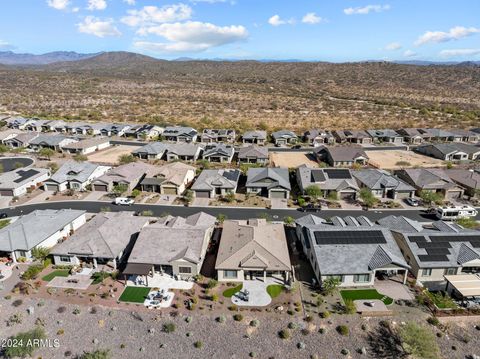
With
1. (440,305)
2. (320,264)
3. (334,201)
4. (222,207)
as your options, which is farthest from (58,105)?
(440,305)

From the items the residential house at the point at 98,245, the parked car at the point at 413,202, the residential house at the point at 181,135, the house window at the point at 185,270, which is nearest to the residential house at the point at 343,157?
the parked car at the point at 413,202

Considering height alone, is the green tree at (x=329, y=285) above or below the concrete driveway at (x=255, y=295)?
above

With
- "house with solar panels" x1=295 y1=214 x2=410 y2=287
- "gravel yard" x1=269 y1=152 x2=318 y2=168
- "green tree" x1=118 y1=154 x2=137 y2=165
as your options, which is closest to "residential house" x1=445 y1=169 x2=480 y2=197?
"gravel yard" x1=269 y1=152 x2=318 y2=168

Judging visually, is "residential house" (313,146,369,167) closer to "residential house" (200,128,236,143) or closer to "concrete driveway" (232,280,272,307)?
"residential house" (200,128,236,143)

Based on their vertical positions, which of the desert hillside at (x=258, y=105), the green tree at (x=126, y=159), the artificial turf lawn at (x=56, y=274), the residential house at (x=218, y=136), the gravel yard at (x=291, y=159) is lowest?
the artificial turf lawn at (x=56, y=274)

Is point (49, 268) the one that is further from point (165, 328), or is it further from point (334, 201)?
point (334, 201)

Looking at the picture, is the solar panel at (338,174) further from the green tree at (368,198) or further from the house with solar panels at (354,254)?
the house with solar panels at (354,254)

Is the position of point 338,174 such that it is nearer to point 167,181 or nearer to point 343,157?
point 343,157

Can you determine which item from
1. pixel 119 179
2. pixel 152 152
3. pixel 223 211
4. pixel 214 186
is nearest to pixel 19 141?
pixel 152 152
